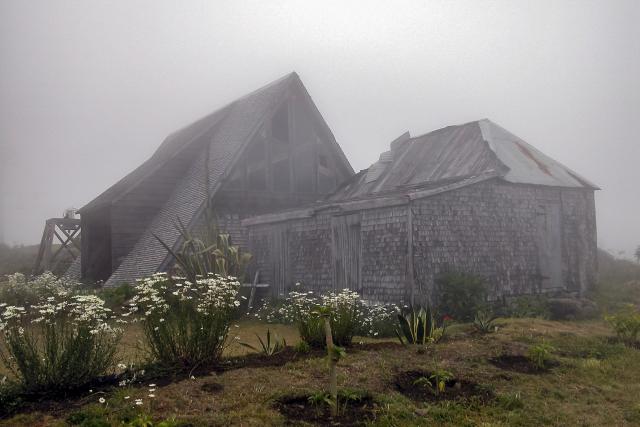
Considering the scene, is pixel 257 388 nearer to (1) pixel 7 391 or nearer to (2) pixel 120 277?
(1) pixel 7 391

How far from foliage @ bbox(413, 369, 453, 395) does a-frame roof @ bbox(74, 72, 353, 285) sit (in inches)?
439

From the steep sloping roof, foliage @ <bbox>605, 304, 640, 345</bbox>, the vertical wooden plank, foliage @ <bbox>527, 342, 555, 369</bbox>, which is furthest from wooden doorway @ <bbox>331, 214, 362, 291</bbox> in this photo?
foliage @ <bbox>527, 342, 555, 369</bbox>

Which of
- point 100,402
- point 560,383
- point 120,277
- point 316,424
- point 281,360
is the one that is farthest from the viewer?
point 120,277

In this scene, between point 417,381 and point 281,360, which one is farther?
point 281,360

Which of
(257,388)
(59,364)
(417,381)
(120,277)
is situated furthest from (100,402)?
(120,277)

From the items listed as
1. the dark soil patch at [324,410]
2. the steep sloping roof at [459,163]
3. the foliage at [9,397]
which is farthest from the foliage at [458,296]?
the foliage at [9,397]

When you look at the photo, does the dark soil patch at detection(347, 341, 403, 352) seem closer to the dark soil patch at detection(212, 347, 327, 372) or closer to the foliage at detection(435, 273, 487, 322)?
the dark soil patch at detection(212, 347, 327, 372)

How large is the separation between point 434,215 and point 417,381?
7243mm

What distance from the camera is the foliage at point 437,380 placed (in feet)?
19.6

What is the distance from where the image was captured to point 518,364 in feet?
24.2

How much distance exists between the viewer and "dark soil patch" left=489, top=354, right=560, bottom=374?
23.3ft

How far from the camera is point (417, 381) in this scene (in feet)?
19.9

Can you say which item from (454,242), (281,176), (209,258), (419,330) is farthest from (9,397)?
(281,176)

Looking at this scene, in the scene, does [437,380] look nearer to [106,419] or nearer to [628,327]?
[106,419]
